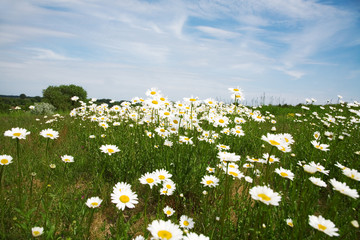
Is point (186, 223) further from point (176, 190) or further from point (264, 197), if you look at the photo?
point (264, 197)

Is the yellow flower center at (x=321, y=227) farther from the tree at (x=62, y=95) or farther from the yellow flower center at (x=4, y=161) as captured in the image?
the tree at (x=62, y=95)

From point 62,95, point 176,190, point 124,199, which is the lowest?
point 62,95

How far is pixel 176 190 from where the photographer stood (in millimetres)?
2367

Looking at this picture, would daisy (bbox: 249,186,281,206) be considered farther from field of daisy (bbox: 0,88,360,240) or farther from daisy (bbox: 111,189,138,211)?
daisy (bbox: 111,189,138,211)

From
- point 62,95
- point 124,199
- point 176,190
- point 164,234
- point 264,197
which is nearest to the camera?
point 164,234

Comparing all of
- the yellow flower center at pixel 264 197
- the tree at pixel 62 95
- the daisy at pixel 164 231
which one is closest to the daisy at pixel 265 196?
the yellow flower center at pixel 264 197

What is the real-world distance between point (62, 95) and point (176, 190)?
32587 mm

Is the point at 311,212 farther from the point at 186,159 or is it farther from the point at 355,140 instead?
the point at 355,140

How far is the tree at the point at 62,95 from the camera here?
27.3 m

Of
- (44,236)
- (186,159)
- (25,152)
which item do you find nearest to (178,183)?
(186,159)

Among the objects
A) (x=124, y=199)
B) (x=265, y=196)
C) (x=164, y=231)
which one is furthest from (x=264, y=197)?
(x=124, y=199)

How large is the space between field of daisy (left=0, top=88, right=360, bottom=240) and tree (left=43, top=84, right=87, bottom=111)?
2513cm

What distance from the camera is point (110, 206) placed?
2.42 meters

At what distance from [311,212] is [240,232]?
0.80 metres
